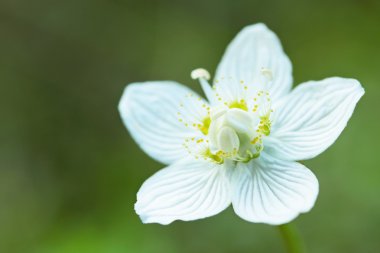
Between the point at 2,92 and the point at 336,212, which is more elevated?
the point at 2,92

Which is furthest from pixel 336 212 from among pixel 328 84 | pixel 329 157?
pixel 328 84

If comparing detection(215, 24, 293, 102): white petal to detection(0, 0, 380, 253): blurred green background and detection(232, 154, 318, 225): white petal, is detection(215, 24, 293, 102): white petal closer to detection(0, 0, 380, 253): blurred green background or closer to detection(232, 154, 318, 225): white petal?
detection(232, 154, 318, 225): white petal

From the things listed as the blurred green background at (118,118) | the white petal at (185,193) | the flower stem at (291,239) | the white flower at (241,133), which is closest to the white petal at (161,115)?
the white flower at (241,133)

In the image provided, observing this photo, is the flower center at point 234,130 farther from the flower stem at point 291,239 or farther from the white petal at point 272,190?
the flower stem at point 291,239

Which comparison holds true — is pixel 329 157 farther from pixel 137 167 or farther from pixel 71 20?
A: pixel 71 20

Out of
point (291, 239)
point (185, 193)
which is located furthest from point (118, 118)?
point (291, 239)

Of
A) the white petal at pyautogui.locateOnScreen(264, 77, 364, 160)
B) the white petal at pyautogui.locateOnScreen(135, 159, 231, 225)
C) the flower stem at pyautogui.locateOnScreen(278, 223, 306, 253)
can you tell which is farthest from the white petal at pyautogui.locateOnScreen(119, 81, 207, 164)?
the flower stem at pyautogui.locateOnScreen(278, 223, 306, 253)
